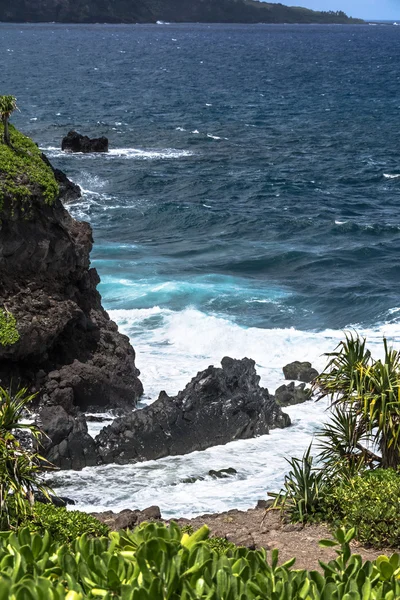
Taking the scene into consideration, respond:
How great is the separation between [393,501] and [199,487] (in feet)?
25.1

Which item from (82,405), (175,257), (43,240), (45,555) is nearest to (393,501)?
(45,555)

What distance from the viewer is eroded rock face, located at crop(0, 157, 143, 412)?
29.6m

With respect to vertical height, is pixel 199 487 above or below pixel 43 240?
below

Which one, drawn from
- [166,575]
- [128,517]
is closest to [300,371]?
[128,517]

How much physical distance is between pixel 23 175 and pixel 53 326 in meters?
5.08

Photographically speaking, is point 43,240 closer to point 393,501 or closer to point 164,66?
point 393,501

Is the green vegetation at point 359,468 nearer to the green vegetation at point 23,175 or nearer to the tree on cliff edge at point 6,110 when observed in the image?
the green vegetation at point 23,175

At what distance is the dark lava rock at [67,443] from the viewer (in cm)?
2683

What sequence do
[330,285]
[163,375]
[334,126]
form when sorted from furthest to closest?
[334,126] → [330,285] → [163,375]

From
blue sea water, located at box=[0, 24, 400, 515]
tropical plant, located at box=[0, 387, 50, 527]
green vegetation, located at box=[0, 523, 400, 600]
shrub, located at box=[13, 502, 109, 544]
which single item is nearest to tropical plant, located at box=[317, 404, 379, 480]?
blue sea water, located at box=[0, 24, 400, 515]

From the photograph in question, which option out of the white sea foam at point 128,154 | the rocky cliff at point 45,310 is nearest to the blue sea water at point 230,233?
the white sea foam at point 128,154

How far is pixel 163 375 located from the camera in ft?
114

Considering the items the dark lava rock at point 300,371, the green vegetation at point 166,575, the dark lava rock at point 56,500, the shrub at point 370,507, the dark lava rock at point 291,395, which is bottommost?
the dark lava rock at point 56,500

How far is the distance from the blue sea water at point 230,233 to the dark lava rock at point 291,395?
54 centimetres
